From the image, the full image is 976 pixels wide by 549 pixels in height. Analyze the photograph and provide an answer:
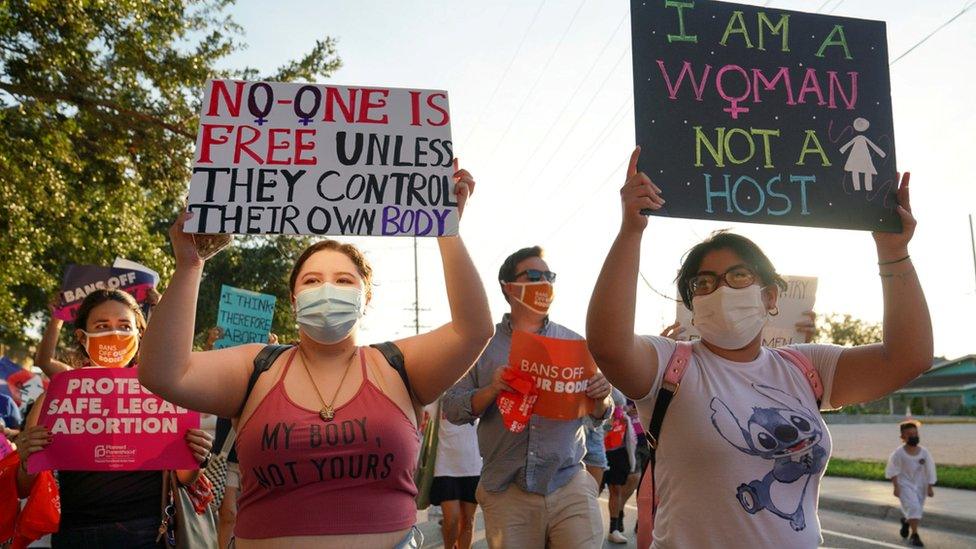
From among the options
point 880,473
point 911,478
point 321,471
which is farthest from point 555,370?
point 880,473

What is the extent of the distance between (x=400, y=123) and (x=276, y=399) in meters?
1.18

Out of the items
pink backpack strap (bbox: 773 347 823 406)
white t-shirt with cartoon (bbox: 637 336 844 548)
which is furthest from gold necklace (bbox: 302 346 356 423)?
pink backpack strap (bbox: 773 347 823 406)

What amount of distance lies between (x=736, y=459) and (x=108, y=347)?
9.78ft

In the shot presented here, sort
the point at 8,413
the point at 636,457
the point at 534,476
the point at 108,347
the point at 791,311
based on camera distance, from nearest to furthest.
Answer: the point at 108,347
the point at 534,476
the point at 791,311
the point at 8,413
the point at 636,457

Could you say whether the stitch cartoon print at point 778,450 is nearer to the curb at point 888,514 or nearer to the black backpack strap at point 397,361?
the black backpack strap at point 397,361

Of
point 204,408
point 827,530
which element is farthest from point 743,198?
point 827,530

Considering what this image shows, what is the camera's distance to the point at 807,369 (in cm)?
320

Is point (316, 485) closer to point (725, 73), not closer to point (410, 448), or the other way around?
point (410, 448)

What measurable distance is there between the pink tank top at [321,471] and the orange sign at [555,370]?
182cm

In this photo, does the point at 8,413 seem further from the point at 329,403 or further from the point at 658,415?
the point at 658,415

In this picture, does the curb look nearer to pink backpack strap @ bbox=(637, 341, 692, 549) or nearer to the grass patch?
the grass patch

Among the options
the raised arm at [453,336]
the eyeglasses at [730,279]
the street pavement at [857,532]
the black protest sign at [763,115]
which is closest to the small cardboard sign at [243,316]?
the street pavement at [857,532]

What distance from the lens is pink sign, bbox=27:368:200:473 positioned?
3.96 m

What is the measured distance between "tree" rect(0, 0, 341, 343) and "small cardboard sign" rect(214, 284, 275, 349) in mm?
4081
